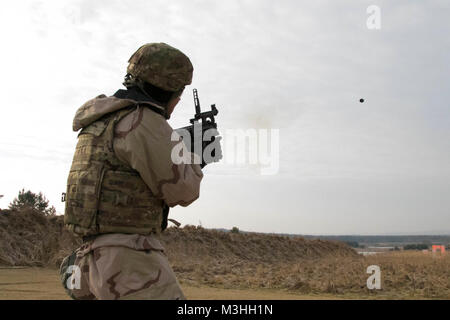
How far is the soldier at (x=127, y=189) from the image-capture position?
7.70 feet

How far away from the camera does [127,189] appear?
246 cm

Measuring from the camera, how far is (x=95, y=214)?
245 cm

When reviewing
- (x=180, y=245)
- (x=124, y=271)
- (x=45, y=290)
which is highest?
(x=124, y=271)

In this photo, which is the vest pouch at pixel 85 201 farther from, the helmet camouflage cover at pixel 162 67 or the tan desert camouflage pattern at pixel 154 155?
the helmet camouflage cover at pixel 162 67

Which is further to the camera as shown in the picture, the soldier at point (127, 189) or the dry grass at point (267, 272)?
the dry grass at point (267, 272)

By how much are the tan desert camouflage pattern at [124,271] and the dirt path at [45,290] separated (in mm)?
4264

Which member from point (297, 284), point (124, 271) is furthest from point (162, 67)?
point (297, 284)

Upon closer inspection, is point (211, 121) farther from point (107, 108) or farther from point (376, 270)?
point (376, 270)

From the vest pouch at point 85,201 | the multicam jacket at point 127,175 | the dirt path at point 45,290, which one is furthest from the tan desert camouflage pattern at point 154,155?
the dirt path at point 45,290

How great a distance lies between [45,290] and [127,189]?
5.26 meters

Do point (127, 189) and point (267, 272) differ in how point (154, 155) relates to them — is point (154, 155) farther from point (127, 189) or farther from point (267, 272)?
point (267, 272)

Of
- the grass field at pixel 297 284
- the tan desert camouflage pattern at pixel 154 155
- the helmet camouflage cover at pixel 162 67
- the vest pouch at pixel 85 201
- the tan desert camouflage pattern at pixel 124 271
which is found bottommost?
the grass field at pixel 297 284

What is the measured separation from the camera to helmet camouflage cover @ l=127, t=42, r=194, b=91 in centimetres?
262
